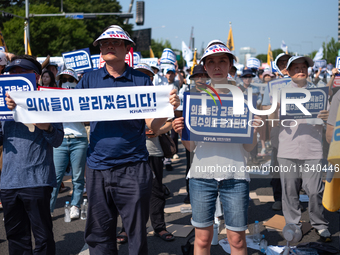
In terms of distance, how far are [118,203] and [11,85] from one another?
1444 millimetres

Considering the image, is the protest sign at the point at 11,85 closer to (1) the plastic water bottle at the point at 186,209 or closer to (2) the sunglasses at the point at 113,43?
(2) the sunglasses at the point at 113,43

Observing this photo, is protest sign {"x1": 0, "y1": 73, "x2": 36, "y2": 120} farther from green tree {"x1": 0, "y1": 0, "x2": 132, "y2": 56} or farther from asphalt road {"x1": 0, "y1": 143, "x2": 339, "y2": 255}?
green tree {"x1": 0, "y1": 0, "x2": 132, "y2": 56}

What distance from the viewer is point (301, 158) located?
4395mm

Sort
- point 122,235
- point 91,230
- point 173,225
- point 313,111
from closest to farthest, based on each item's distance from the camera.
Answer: point 91,230, point 313,111, point 122,235, point 173,225

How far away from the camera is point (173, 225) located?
5.19m

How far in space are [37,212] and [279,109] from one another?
289 centimetres

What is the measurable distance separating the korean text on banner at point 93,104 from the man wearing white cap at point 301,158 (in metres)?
2.05

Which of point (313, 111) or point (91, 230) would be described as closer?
point (91, 230)

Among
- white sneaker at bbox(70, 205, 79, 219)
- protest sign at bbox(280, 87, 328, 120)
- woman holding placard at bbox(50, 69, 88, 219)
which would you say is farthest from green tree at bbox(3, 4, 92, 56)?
protest sign at bbox(280, 87, 328, 120)

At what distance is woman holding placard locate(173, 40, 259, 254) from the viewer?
3.11 m

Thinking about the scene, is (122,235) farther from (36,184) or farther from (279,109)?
(279,109)

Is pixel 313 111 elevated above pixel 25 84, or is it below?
below

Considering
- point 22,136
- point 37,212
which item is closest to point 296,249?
point 37,212

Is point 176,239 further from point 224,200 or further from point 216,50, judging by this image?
point 216,50
